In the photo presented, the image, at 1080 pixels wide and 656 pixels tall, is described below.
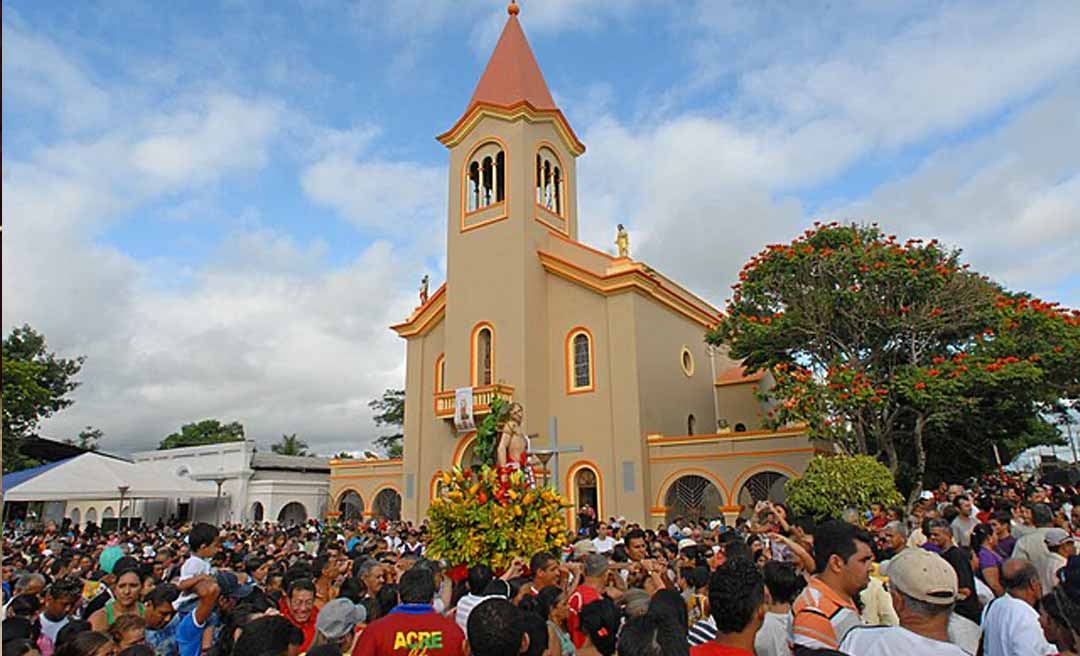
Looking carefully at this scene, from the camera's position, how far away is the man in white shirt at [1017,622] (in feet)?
12.0

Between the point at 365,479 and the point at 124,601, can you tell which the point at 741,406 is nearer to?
the point at 365,479

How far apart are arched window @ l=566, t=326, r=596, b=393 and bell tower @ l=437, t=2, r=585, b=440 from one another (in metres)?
0.79

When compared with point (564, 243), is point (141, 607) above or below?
below

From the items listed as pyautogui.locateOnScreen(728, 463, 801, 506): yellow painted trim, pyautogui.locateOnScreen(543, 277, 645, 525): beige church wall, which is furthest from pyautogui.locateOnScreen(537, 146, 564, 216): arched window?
pyautogui.locateOnScreen(728, 463, 801, 506): yellow painted trim

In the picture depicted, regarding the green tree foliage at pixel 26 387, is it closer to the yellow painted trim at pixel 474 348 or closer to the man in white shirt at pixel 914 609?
the yellow painted trim at pixel 474 348

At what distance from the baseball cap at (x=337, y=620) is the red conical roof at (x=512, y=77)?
20.9 m

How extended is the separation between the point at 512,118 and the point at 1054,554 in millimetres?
20503

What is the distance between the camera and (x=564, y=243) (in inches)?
912

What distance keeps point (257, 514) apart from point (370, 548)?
2289 cm

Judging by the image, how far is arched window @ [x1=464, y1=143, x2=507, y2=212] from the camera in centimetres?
2384

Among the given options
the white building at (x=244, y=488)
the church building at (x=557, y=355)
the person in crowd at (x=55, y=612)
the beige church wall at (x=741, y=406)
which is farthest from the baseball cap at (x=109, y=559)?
the white building at (x=244, y=488)

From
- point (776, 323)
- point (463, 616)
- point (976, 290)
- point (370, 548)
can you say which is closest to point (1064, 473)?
point (976, 290)

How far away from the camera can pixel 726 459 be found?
19.2 metres

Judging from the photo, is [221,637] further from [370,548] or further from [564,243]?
[564,243]
